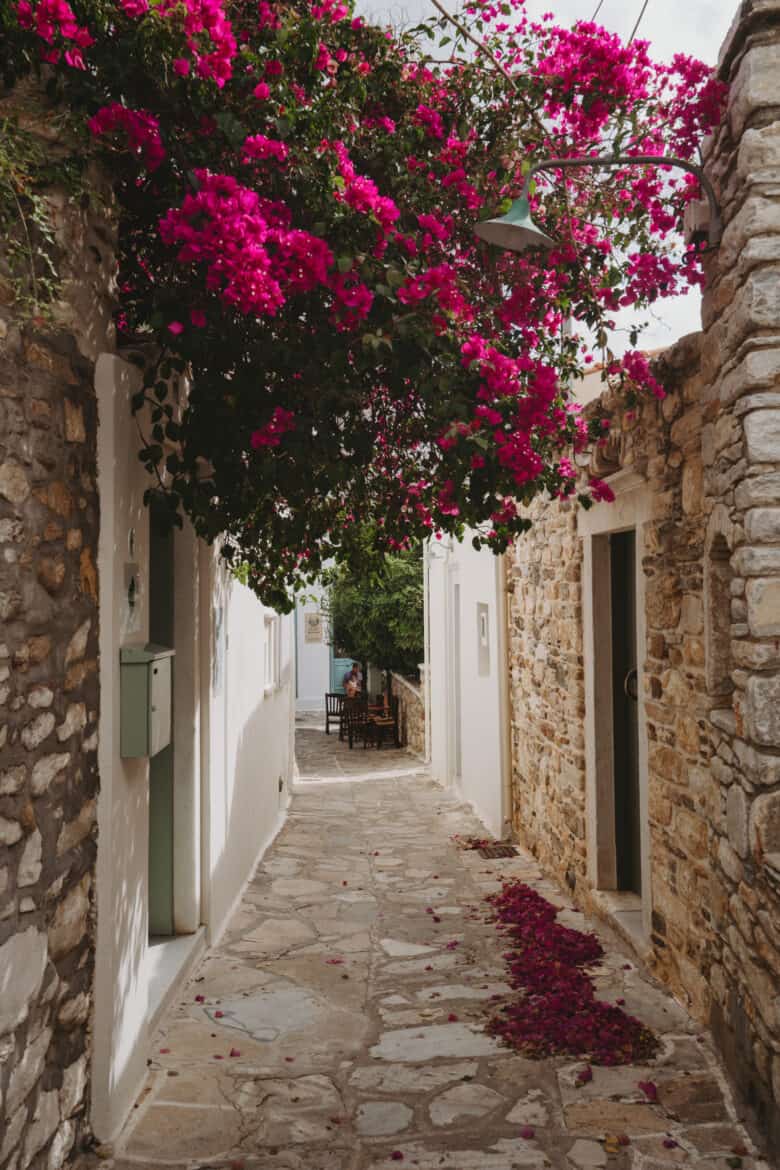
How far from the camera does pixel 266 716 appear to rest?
350 inches

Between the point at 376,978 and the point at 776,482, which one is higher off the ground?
the point at 776,482

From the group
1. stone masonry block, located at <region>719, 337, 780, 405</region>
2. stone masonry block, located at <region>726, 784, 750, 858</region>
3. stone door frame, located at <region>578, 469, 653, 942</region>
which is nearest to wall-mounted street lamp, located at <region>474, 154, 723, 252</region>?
stone masonry block, located at <region>719, 337, 780, 405</region>

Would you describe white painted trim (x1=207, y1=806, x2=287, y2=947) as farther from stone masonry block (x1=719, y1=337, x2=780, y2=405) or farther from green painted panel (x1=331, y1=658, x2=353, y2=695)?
green painted panel (x1=331, y1=658, x2=353, y2=695)

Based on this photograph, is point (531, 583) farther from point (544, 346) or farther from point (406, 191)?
point (406, 191)

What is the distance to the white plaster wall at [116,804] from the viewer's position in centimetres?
332

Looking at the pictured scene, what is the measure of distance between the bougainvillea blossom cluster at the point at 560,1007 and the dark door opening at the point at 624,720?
23.0 inches

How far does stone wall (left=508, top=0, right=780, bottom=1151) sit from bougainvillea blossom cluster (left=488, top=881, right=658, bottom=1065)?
35 cm

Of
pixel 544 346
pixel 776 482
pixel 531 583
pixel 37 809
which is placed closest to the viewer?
pixel 37 809

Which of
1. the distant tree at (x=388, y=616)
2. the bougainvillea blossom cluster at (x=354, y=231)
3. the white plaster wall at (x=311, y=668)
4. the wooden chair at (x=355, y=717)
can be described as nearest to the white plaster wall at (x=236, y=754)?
the bougainvillea blossom cluster at (x=354, y=231)

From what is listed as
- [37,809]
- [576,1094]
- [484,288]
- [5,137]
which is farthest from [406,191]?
[576,1094]

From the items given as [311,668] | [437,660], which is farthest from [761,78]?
[311,668]

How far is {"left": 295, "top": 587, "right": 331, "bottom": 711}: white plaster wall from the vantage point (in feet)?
91.4

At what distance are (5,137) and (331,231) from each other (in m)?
1.15

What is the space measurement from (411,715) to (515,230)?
595 inches
